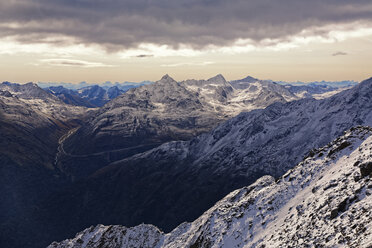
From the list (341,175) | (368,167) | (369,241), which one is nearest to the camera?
(369,241)

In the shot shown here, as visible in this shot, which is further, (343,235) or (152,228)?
(152,228)

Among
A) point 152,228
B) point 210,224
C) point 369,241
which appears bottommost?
point 152,228

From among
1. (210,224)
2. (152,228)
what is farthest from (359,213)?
(152,228)

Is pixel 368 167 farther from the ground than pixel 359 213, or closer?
farther from the ground

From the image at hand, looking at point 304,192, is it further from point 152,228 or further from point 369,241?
point 152,228

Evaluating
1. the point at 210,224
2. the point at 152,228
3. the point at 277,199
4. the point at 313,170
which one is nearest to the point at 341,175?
the point at 313,170

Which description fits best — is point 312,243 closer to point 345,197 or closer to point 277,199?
point 345,197

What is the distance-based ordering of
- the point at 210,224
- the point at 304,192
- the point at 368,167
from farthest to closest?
the point at 210,224 < the point at 304,192 < the point at 368,167
